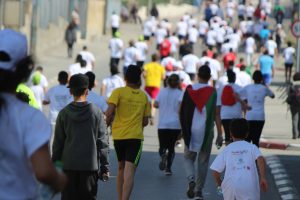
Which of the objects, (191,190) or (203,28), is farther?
(203,28)

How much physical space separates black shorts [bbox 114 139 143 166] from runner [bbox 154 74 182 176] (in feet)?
14.5

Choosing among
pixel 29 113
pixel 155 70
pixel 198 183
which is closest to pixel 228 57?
pixel 155 70

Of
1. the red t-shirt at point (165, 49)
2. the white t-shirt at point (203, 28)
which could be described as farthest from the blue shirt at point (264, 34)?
the red t-shirt at point (165, 49)

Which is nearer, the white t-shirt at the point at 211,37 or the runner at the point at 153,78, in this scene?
the runner at the point at 153,78

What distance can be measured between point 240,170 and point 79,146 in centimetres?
141

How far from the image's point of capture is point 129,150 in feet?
44.2

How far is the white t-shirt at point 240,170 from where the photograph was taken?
10.1 metres

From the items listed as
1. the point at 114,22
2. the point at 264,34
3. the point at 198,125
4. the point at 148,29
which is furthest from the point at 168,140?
the point at 114,22

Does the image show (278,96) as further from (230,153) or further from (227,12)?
(230,153)

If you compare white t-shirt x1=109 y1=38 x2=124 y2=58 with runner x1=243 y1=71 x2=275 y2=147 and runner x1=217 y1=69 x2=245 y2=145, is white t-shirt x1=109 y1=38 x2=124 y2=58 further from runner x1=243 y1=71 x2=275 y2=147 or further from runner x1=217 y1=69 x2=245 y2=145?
runner x1=243 y1=71 x2=275 y2=147

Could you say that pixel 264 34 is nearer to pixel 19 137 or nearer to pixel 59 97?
pixel 59 97

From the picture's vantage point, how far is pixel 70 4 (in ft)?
183

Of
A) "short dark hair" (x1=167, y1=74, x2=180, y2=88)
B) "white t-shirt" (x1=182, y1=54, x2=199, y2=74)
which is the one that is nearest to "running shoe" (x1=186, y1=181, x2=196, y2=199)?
"short dark hair" (x1=167, y1=74, x2=180, y2=88)

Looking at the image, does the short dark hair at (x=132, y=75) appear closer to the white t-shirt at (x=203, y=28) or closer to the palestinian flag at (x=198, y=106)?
the palestinian flag at (x=198, y=106)
